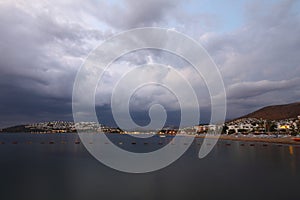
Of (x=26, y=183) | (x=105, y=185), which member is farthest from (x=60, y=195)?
(x=26, y=183)

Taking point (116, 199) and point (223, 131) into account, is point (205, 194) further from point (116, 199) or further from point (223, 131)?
point (223, 131)

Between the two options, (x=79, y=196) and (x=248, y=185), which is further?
(x=248, y=185)

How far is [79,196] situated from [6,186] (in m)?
7.73

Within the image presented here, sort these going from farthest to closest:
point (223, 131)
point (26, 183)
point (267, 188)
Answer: point (223, 131)
point (26, 183)
point (267, 188)

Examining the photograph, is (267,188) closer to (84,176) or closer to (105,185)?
(105,185)

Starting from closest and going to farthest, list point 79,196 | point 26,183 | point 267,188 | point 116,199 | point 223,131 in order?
point 116,199
point 79,196
point 267,188
point 26,183
point 223,131

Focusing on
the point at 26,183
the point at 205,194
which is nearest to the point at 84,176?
the point at 26,183

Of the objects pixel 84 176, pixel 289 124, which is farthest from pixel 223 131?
pixel 84 176

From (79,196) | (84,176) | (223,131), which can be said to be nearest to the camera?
(79,196)

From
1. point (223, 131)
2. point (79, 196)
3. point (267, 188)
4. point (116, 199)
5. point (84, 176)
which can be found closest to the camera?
point (116, 199)

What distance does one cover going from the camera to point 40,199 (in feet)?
51.2

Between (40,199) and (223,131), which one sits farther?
(223,131)

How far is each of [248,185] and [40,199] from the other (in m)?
14.7

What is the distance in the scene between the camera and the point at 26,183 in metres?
20.7
